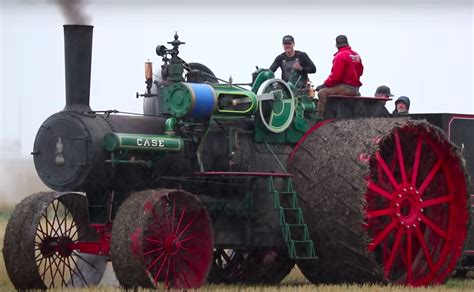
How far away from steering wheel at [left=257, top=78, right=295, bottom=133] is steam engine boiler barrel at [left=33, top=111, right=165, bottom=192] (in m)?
1.52

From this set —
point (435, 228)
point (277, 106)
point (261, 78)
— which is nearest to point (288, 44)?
point (261, 78)

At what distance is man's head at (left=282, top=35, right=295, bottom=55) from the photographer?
16075mm

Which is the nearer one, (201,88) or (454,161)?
(201,88)

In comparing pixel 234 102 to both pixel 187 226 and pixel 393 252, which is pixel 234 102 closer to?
pixel 187 226

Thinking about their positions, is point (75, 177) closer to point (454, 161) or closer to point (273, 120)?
point (273, 120)

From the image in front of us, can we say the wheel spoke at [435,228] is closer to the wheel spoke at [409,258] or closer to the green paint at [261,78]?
the wheel spoke at [409,258]

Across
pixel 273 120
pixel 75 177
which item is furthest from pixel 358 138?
pixel 75 177

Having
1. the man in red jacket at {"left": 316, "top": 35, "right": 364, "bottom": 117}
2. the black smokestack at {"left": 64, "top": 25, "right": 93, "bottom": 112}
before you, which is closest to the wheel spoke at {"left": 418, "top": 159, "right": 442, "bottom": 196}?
the man in red jacket at {"left": 316, "top": 35, "right": 364, "bottom": 117}

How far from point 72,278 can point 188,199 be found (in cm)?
196

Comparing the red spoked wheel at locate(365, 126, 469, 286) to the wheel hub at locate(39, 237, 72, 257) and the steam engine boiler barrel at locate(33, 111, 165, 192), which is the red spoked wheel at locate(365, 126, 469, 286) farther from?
the wheel hub at locate(39, 237, 72, 257)

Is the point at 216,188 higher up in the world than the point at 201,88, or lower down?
lower down

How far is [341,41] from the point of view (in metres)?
15.4

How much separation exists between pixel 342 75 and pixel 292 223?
6.70 ft

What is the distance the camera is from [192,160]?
1442cm
